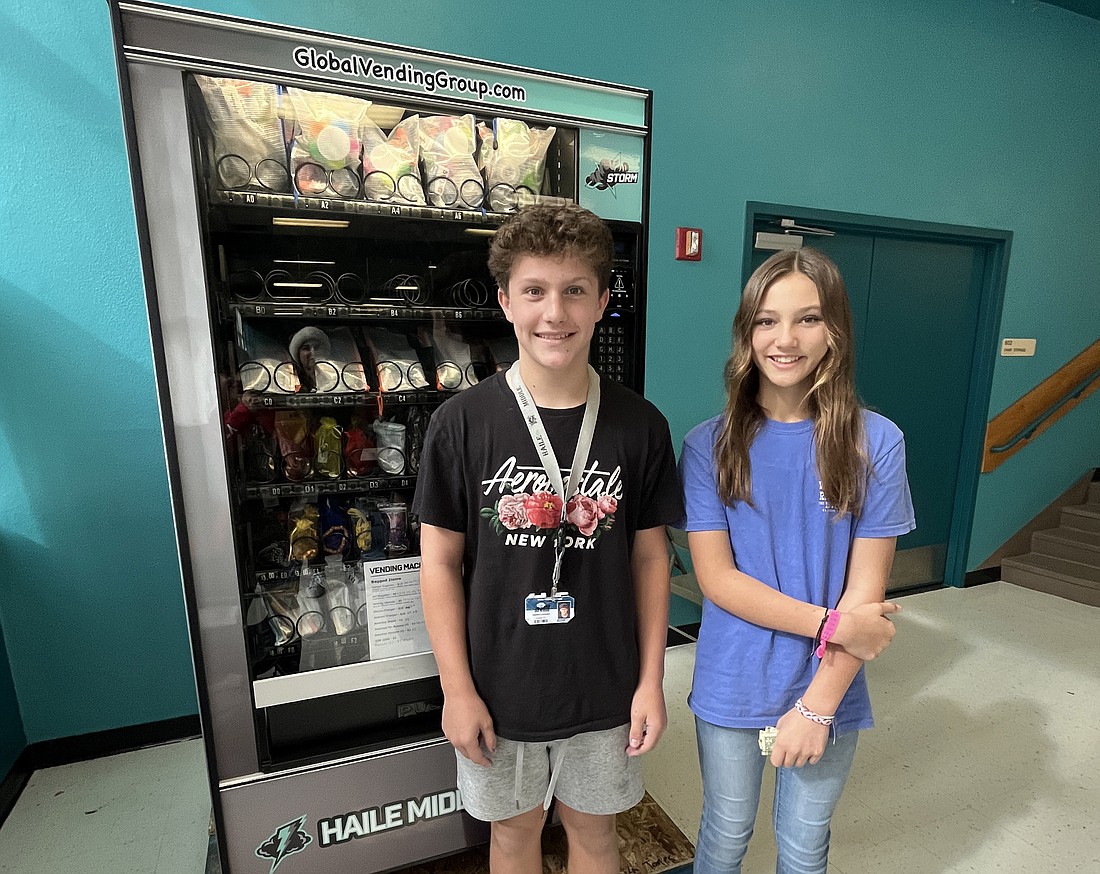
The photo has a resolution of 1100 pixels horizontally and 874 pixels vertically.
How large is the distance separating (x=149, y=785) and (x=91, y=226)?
1.90 m

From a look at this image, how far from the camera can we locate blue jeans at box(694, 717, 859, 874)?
4.02 feet

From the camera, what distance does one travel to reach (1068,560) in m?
3.88

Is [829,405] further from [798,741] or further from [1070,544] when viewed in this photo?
[1070,544]

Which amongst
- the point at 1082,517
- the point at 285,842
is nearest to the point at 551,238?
the point at 285,842

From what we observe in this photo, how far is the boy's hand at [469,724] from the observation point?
1.17m

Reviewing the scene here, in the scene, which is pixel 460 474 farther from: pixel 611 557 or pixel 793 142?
pixel 793 142

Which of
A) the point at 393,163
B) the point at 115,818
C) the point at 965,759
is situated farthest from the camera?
the point at 965,759

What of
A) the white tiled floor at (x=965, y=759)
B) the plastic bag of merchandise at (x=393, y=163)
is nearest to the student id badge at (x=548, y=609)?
the plastic bag of merchandise at (x=393, y=163)

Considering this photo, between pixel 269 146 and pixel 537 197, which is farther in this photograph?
pixel 537 197

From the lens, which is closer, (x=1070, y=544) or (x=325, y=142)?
(x=325, y=142)

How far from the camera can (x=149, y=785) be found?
2070 mm

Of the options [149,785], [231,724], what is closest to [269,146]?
[231,724]

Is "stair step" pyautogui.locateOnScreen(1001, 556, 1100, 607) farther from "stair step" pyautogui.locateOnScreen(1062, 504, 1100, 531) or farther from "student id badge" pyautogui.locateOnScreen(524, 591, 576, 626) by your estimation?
"student id badge" pyautogui.locateOnScreen(524, 591, 576, 626)

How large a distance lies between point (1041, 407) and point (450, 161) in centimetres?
422
